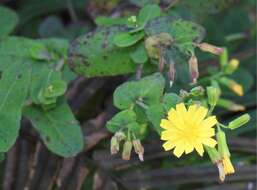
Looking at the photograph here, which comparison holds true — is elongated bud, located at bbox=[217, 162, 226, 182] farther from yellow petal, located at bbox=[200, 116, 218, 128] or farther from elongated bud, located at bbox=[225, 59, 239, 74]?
elongated bud, located at bbox=[225, 59, 239, 74]

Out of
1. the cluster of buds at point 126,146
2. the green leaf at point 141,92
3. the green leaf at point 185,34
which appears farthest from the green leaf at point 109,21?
the cluster of buds at point 126,146

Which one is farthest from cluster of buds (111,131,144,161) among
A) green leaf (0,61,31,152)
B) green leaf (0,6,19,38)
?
green leaf (0,6,19,38)

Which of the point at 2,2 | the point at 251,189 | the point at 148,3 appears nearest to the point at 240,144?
the point at 251,189

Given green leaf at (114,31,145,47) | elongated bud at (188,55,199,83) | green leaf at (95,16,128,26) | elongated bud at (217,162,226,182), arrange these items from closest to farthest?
elongated bud at (217,162,226,182), elongated bud at (188,55,199,83), green leaf at (114,31,145,47), green leaf at (95,16,128,26)

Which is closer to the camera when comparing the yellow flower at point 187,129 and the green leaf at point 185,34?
the yellow flower at point 187,129

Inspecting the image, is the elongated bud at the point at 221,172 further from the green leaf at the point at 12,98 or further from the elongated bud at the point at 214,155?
the green leaf at the point at 12,98

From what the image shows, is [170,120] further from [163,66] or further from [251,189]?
[251,189]
